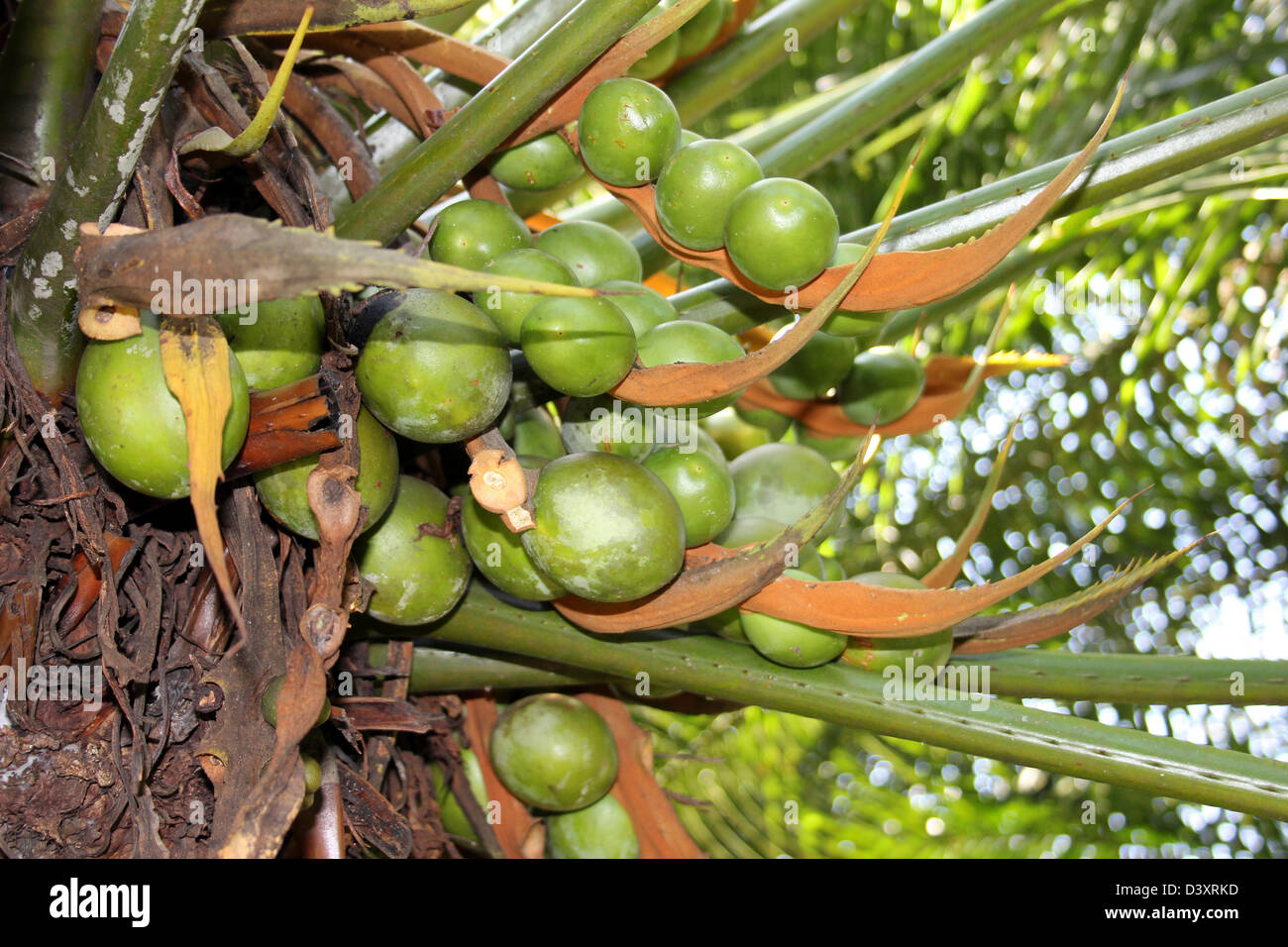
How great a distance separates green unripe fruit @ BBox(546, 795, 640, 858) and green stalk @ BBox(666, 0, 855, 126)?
862mm

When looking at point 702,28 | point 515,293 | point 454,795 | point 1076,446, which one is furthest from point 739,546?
point 1076,446

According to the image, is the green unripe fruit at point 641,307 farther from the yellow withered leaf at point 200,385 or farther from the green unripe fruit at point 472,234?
the yellow withered leaf at point 200,385

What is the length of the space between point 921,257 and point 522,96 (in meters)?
0.33

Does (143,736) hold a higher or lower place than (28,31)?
lower

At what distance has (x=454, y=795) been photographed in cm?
114

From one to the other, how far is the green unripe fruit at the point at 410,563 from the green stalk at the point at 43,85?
38 centimetres

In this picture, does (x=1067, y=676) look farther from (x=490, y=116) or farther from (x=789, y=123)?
(x=789, y=123)

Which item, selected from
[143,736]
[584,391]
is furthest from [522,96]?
[143,736]

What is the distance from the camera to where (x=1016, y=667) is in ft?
3.35

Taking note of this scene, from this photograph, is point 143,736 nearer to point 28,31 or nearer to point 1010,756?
point 28,31

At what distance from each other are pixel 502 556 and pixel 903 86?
708 millimetres

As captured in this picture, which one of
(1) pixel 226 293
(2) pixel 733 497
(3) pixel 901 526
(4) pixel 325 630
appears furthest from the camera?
(3) pixel 901 526

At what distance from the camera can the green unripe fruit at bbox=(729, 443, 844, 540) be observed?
43.9 inches

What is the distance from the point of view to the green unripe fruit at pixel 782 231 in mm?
851
